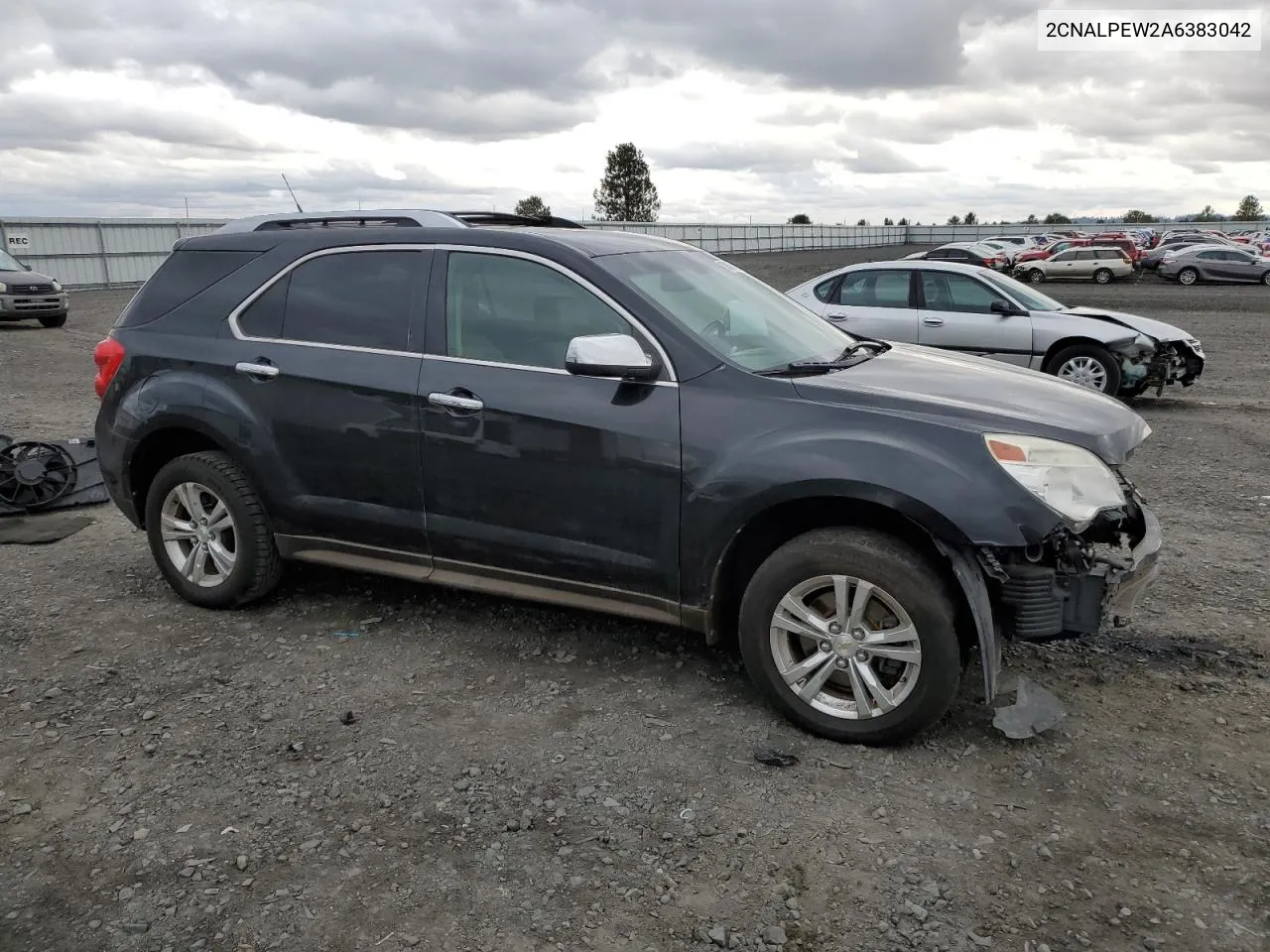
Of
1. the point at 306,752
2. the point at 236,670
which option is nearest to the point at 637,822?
the point at 306,752

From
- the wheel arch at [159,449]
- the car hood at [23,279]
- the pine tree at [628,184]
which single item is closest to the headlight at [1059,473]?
the wheel arch at [159,449]

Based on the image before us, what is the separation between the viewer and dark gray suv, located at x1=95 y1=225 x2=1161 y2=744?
3.40 metres

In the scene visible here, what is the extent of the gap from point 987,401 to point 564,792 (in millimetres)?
2066

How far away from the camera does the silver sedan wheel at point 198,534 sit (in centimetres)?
480

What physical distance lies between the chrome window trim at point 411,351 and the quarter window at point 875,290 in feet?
Result: 24.7

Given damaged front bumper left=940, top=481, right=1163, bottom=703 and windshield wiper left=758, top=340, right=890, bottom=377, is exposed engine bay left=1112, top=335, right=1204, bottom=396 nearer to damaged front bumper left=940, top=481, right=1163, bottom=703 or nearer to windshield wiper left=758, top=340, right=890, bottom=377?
windshield wiper left=758, top=340, right=890, bottom=377

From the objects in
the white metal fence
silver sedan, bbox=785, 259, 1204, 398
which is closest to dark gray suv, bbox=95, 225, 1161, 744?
silver sedan, bbox=785, 259, 1204, 398

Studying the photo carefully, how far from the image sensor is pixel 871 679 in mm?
3523

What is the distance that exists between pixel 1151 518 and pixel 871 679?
1.29 meters

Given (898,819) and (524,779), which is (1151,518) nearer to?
(898,819)

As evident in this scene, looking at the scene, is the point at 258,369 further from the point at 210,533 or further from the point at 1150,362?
the point at 1150,362

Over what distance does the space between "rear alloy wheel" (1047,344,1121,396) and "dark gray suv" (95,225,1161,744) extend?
6.39 meters

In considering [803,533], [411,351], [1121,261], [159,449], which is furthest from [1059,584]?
[1121,261]

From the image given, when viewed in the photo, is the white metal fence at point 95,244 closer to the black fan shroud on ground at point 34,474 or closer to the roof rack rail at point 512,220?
the black fan shroud on ground at point 34,474
